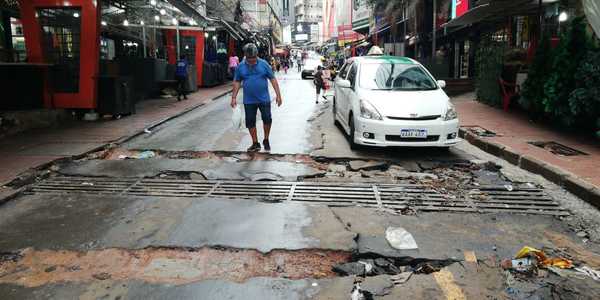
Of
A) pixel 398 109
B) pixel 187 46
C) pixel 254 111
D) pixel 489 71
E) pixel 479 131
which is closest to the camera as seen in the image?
pixel 398 109

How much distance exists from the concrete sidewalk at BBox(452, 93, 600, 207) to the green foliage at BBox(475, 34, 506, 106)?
144 centimetres

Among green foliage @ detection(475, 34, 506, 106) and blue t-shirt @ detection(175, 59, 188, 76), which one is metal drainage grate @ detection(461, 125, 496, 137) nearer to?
green foliage @ detection(475, 34, 506, 106)

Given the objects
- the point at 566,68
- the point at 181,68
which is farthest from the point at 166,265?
the point at 181,68

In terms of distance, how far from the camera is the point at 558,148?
27.4 feet

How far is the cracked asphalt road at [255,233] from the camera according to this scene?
357 cm

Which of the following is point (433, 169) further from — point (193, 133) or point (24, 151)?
point (24, 151)

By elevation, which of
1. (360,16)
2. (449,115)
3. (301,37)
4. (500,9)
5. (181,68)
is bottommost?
(449,115)

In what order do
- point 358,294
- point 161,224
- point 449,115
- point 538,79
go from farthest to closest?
point 538,79 → point 449,115 → point 161,224 → point 358,294

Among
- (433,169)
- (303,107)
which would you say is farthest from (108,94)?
(433,169)

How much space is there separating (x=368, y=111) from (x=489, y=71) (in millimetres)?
8099

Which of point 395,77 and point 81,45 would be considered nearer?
point 395,77

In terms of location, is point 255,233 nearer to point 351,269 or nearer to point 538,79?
point 351,269

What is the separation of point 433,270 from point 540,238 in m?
1.46

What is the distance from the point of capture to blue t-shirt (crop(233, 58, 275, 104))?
812 cm
